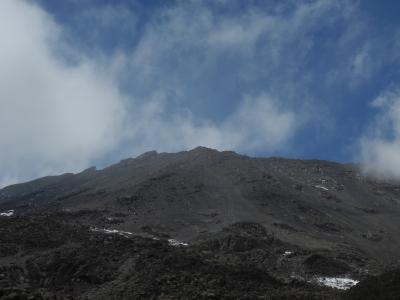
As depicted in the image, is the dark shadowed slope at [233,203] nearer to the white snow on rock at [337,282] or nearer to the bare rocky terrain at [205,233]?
the bare rocky terrain at [205,233]

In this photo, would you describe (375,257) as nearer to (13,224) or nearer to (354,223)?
(354,223)

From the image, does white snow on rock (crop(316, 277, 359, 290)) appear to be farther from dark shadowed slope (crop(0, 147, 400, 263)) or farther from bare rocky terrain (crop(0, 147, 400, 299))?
dark shadowed slope (crop(0, 147, 400, 263))

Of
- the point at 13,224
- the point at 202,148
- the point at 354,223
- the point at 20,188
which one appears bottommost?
the point at 13,224

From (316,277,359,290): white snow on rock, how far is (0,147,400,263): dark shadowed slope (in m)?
21.6

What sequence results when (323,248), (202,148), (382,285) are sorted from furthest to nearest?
(202,148)
(323,248)
(382,285)

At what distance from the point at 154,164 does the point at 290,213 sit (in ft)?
203

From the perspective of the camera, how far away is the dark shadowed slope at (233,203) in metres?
93.7

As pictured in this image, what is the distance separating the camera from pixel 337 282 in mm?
60625

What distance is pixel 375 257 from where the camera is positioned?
90.8 meters

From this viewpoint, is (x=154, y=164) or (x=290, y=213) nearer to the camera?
(x=290, y=213)

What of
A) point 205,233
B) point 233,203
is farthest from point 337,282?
point 233,203

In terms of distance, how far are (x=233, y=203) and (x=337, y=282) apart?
167 ft

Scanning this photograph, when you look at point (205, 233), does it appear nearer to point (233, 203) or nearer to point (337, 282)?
point (233, 203)

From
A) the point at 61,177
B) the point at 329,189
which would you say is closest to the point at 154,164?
the point at 61,177
